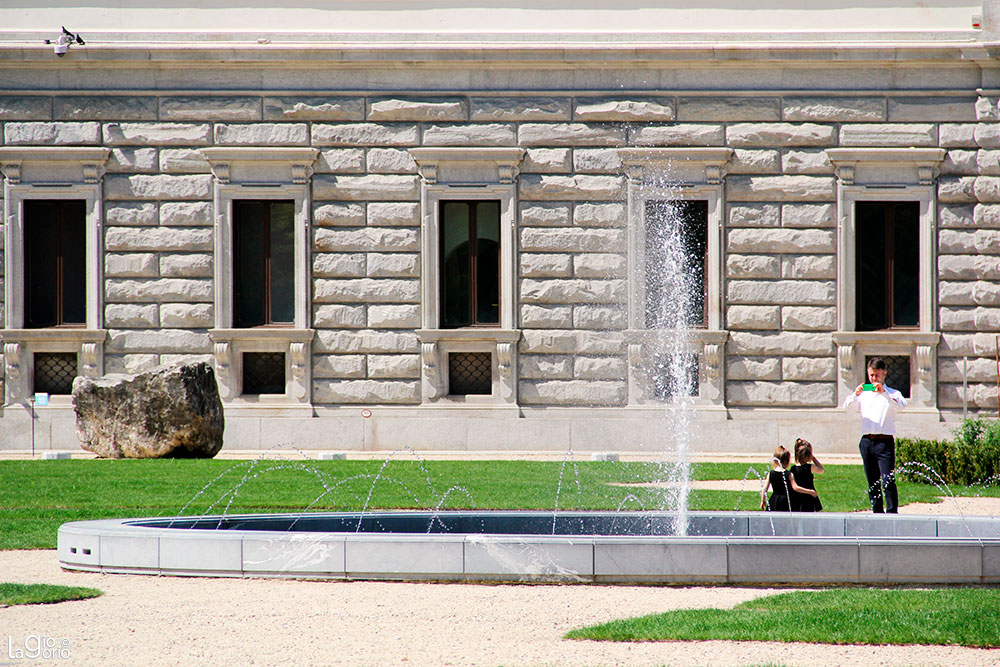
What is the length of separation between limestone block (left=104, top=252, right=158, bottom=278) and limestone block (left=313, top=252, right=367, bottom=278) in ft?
11.2

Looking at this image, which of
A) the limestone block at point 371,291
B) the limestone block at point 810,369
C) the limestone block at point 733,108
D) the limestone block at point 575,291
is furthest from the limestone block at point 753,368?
the limestone block at point 371,291

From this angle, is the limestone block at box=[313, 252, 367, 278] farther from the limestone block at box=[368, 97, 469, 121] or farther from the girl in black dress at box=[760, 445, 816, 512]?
the girl in black dress at box=[760, 445, 816, 512]

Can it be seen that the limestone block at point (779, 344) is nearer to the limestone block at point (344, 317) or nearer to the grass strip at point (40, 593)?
the limestone block at point (344, 317)

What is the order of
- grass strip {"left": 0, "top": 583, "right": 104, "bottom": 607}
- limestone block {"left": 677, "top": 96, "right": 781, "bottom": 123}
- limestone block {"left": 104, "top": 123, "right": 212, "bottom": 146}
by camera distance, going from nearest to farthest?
grass strip {"left": 0, "top": 583, "right": 104, "bottom": 607}, limestone block {"left": 677, "top": 96, "right": 781, "bottom": 123}, limestone block {"left": 104, "top": 123, "right": 212, "bottom": 146}

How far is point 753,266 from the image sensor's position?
2567cm

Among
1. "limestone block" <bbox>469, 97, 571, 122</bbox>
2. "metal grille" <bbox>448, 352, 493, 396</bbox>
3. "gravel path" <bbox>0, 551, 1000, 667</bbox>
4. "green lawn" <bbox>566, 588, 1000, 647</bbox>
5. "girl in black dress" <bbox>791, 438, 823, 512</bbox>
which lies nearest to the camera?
"gravel path" <bbox>0, 551, 1000, 667</bbox>

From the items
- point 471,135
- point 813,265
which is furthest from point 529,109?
point 813,265

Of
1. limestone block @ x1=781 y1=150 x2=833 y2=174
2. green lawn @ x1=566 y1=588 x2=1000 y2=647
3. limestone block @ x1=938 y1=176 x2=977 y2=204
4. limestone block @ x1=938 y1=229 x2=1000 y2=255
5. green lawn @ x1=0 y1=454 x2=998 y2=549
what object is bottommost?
green lawn @ x1=0 y1=454 x2=998 y2=549

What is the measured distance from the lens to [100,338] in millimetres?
26062

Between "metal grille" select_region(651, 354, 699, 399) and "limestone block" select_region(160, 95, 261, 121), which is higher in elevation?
"limestone block" select_region(160, 95, 261, 121)

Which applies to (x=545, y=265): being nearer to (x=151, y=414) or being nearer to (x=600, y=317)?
(x=600, y=317)

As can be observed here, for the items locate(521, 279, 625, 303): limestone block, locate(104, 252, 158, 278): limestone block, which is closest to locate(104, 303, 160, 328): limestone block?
locate(104, 252, 158, 278): limestone block

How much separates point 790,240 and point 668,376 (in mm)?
3735

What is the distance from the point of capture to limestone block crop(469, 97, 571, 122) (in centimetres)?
2583
